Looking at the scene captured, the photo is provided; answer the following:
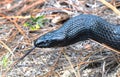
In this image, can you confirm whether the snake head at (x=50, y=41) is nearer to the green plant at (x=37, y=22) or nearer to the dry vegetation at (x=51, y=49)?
the dry vegetation at (x=51, y=49)

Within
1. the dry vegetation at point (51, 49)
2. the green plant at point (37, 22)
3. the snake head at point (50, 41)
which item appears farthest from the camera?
the green plant at point (37, 22)

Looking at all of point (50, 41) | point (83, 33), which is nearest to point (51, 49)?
point (50, 41)

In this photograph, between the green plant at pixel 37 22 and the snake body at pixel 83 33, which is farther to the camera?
the green plant at pixel 37 22

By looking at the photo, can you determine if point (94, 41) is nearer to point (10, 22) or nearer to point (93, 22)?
point (93, 22)

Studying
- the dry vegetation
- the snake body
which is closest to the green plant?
the dry vegetation

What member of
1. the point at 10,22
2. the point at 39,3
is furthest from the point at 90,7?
the point at 10,22

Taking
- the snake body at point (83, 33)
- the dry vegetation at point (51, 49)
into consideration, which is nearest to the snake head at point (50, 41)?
the snake body at point (83, 33)

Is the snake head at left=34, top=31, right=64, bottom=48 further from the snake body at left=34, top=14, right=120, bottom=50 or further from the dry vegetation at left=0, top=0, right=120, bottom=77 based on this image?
the dry vegetation at left=0, top=0, right=120, bottom=77
